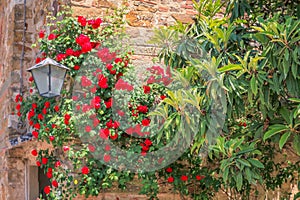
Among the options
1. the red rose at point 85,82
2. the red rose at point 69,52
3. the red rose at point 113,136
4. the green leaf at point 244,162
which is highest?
the red rose at point 69,52

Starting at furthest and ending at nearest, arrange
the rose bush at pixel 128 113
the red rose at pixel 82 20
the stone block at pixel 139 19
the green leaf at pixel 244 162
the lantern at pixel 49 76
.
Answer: the stone block at pixel 139 19 < the red rose at pixel 82 20 < the lantern at pixel 49 76 < the rose bush at pixel 128 113 < the green leaf at pixel 244 162

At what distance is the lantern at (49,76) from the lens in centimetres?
416

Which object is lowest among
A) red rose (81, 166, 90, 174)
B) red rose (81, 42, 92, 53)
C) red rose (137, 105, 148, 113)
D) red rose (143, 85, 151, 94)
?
red rose (81, 166, 90, 174)

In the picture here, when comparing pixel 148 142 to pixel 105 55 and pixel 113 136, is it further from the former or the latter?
pixel 105 55

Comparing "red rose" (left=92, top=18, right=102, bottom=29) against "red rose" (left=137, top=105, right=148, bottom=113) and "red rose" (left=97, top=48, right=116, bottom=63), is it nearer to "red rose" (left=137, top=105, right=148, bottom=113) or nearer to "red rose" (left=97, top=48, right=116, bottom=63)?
"red rose" (left=97, top=48, right=116, bottom=63)

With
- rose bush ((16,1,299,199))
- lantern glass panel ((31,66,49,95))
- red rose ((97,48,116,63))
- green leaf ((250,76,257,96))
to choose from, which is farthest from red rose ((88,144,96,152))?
green leaf ((250,76,257,96))

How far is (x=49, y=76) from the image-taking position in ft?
13.7

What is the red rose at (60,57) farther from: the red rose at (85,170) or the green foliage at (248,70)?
the red rose at (85,170)

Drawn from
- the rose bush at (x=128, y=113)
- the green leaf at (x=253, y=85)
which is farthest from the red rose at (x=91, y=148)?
the green leaf at (x=253, y=85)

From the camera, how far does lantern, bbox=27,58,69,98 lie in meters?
4.16

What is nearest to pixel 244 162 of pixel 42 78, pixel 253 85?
pixel 253 85

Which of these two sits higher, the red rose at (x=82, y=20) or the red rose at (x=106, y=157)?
the red rose at (x=82, y=20)

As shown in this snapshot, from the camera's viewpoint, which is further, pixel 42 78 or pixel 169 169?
pixel 169 169

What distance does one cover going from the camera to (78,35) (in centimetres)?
450
